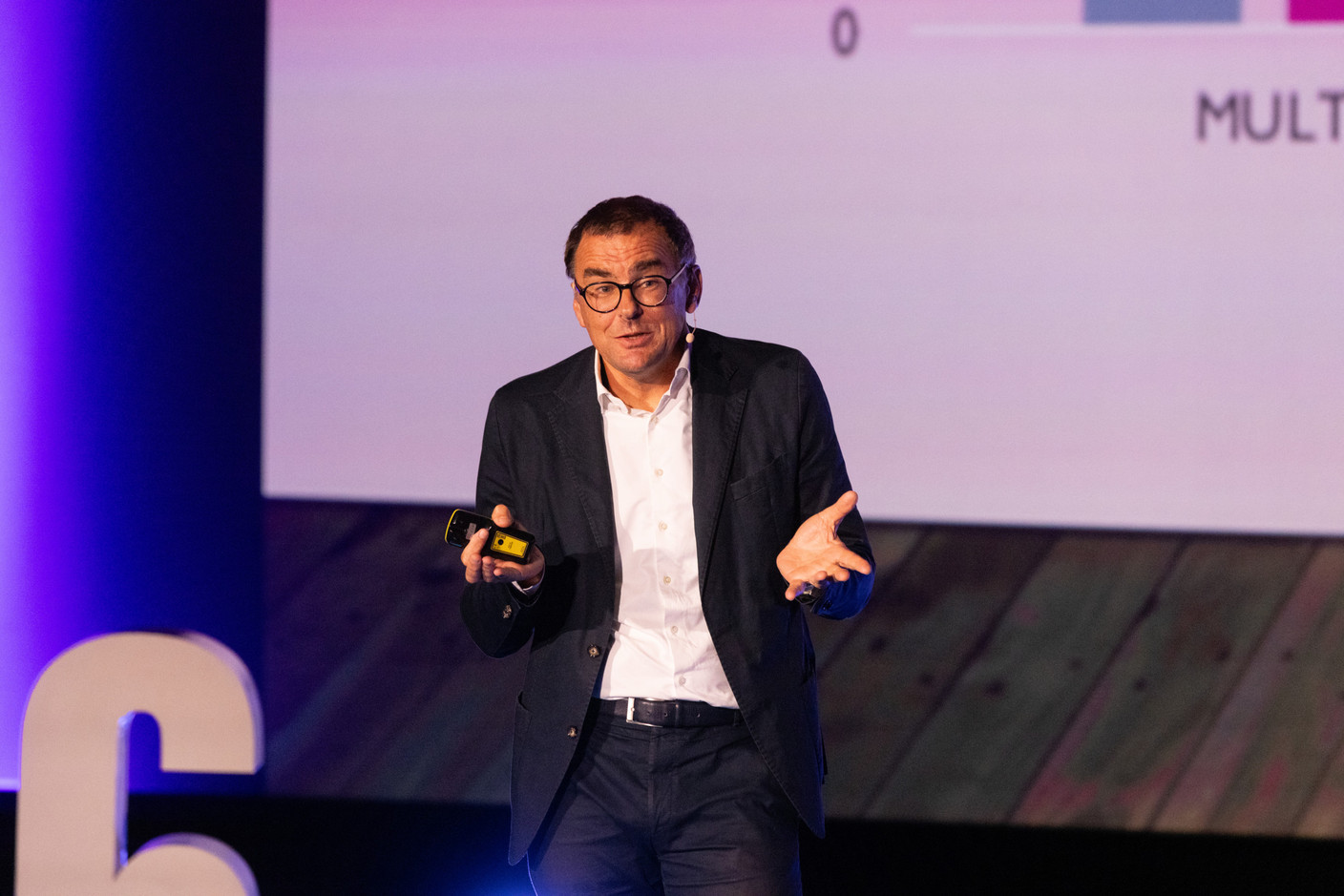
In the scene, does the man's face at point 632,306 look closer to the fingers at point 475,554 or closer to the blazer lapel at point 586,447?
the blazer lapel at point 586,447

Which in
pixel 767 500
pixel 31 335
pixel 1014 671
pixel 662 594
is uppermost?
pixel 31 335

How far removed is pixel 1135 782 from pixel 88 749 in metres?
2.55

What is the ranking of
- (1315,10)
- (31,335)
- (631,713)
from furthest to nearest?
(31,335) → (1315,10) → (631,713)

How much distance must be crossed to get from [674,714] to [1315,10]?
2.51 meters

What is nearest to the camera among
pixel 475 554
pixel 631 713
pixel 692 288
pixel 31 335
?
pixel 475 554

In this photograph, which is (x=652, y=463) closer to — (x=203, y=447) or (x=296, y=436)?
(x=296, y=436)

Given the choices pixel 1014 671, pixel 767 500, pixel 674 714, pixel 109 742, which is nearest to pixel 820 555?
pixel 767 500

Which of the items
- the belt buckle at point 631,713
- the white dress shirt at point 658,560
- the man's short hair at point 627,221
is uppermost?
the man's short hair at point 627,221

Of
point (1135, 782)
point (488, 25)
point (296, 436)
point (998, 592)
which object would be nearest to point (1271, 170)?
point (998, 592)

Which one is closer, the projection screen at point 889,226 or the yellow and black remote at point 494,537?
the yellow and black remote at point 494,537

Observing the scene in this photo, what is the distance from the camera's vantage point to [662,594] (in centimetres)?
162

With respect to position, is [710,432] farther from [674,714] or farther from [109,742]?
[109,742]

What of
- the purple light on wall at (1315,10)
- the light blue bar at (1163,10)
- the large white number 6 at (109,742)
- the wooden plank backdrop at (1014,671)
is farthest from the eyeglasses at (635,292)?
the purple light on wall at (1315,10)

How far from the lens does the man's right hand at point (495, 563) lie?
4.87 ft
